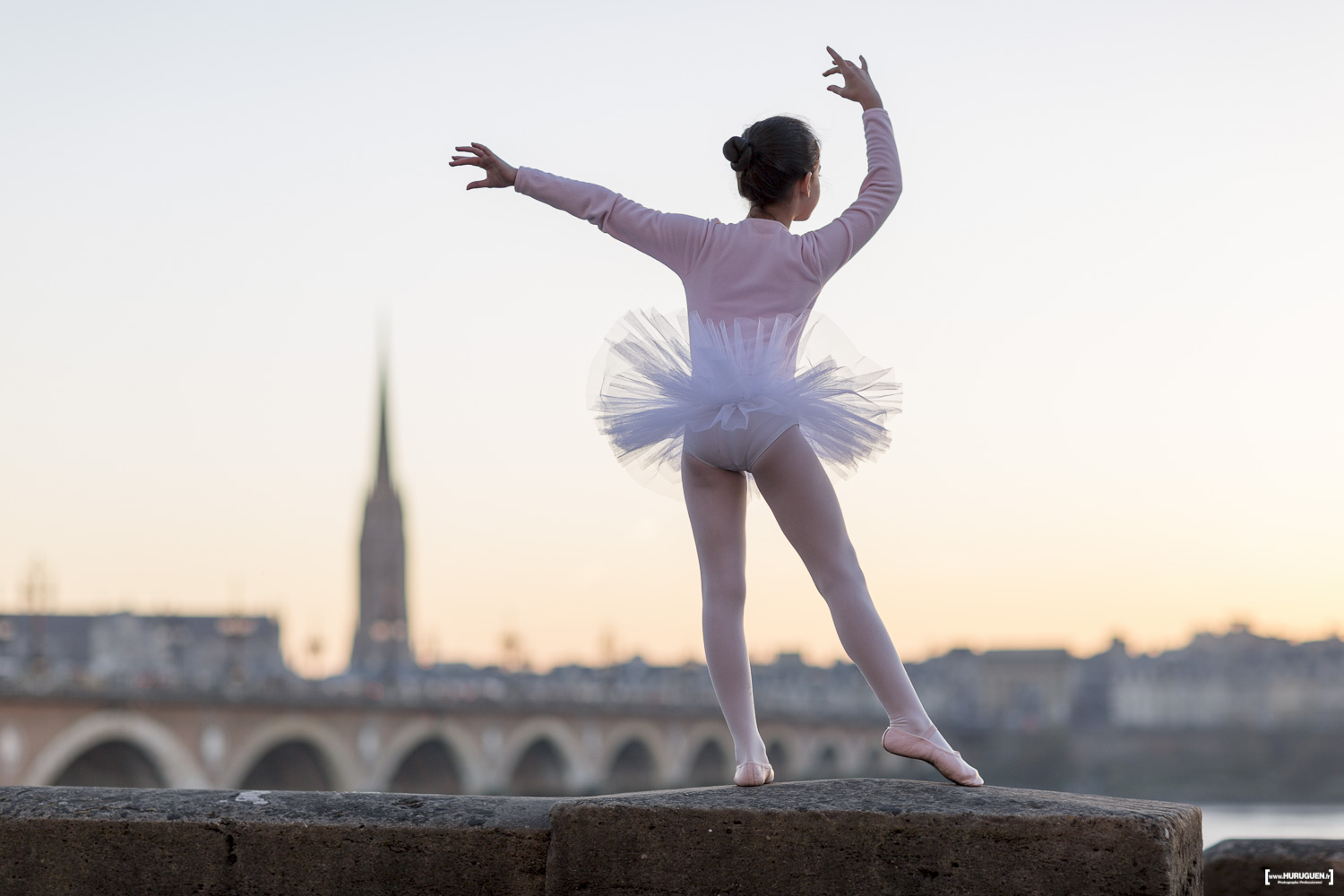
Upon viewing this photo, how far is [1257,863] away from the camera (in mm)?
5387

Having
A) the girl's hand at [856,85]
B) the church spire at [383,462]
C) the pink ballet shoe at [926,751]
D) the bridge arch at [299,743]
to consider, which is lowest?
the bridge arch at [299,743]

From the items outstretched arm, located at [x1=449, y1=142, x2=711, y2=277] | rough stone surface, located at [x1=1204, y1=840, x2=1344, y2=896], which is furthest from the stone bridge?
outstretched arm, located at [x1=449, y1=142, x2=711, y2=277]

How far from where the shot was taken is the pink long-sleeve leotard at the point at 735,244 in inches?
160

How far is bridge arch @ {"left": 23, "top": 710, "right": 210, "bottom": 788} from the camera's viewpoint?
36.5 m

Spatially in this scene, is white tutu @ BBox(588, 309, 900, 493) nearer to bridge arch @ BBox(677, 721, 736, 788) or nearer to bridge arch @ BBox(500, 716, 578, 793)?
bridge arch @ BBox(500, 716, 578, 793)

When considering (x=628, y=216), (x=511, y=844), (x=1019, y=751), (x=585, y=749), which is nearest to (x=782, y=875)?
(x=511, y=844)

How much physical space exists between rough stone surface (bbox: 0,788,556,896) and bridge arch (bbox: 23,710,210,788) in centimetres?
3431

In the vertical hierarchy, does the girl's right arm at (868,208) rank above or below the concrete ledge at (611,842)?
above

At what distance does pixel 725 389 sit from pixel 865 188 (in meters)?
0.74

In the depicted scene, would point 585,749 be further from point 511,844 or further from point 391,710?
point 511,844

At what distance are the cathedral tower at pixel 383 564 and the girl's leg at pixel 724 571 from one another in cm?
→ 12436

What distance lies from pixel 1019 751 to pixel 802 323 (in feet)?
314

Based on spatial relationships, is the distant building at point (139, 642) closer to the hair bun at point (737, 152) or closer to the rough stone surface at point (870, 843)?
the hair bun at point (737, 152)

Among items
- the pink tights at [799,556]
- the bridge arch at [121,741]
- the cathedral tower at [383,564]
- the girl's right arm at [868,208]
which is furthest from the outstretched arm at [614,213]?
the cathedral tower at [383,564]
